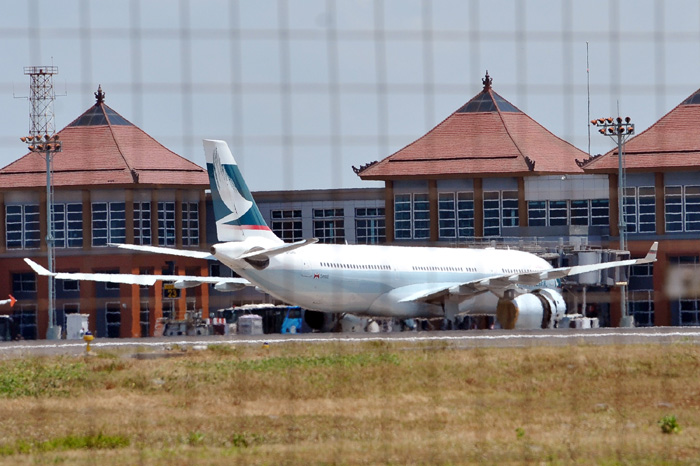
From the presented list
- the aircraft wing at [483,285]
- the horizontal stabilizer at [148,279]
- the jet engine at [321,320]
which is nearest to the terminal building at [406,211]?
the horizontal stabilizer at [148,279]

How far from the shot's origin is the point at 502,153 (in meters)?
56.2

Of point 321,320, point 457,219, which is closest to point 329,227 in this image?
point 457,219

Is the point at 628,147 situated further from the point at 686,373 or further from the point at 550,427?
the point at 550,427

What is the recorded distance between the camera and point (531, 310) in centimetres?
4444

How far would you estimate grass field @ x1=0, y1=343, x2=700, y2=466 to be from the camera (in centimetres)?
1631

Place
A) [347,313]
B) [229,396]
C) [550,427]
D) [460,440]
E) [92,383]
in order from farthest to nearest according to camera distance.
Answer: [347,313], [92,383], [229,396], [550,427], [460,440]

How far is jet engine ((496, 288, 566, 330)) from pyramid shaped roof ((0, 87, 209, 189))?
42.5ft

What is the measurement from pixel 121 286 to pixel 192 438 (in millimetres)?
37685

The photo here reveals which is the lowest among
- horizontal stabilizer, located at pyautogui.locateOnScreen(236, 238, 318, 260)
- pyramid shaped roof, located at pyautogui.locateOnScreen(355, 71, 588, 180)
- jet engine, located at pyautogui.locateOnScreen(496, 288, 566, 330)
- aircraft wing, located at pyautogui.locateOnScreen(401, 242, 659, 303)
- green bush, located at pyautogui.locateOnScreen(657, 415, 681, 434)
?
green bush, located at pyautogui.locateOnScreen(657, 415, 681, 434)

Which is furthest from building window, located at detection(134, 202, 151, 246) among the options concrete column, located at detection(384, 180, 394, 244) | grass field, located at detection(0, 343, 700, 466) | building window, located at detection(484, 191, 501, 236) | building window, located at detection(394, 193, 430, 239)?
building window, located at detection(484, 191, 501, 236)

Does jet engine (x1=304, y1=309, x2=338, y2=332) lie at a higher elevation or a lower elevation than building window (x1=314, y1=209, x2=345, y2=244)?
lower

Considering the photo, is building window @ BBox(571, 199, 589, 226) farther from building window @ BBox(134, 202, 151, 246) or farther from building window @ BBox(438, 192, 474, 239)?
building window @ BBox(134, 202, 151, 246)

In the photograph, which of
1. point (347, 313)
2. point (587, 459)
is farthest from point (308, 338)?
point (587, 459)

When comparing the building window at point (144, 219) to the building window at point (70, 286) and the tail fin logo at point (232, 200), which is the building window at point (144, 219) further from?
the building window at point (70, 286)
